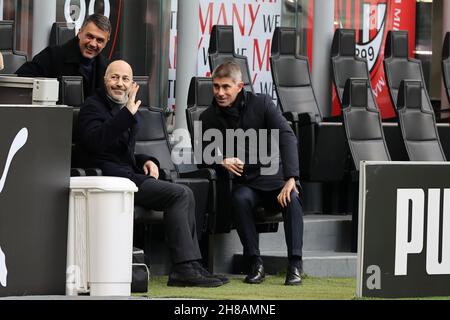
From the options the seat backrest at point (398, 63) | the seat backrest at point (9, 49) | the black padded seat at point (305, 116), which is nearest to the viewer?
the seat backrest at point (9, 49)

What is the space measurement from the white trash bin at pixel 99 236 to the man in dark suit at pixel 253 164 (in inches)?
70.4

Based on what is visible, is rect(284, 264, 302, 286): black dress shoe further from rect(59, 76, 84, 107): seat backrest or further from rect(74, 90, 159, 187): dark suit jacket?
rect(59, 76, 84, 107): seat backrest

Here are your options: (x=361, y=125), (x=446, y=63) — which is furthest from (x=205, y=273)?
(x=446, y=63)

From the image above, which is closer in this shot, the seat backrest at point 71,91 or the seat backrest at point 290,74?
the seat backrest at point 71,91

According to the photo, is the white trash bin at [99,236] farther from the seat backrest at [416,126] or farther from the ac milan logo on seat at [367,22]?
the ac milan logo on seat at [367,22]

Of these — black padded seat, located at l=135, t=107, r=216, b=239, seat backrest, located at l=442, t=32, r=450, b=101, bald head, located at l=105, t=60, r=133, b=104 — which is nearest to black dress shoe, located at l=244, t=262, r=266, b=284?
black padded seat, located at l=135, t=107, r=216, b=239

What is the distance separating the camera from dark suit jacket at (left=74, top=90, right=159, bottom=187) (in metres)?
7.82

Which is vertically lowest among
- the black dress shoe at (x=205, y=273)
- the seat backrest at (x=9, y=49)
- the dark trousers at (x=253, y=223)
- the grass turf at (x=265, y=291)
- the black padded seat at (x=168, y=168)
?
the grass turf at (x=265, y=291)

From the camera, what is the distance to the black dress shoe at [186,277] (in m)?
7.86

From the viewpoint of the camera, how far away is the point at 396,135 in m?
11.1

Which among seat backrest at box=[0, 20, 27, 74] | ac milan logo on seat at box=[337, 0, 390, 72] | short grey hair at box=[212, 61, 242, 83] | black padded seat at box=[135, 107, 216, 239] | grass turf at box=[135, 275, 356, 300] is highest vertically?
ac milan logo on seat at box=[337, 0, 390, 72]

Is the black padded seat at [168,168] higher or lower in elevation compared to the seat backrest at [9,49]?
lower

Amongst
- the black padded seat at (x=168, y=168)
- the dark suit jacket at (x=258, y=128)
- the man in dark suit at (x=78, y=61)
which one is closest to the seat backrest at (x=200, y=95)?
the black padded seat at (x=168, y=168)

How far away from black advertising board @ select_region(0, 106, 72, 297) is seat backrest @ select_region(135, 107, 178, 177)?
2.51 metres
